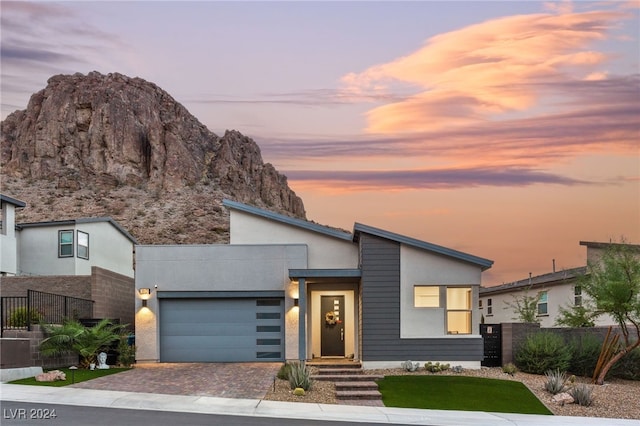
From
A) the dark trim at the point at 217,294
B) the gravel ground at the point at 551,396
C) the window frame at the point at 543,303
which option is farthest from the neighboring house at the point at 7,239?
the window frame at the point at 543,303

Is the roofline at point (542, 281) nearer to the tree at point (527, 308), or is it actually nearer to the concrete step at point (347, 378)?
the tree at point (527, 308)

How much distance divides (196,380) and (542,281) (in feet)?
65.7

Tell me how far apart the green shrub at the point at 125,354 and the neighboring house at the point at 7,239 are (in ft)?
31.8

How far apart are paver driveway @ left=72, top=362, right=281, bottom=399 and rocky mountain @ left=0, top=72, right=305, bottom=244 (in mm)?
46690

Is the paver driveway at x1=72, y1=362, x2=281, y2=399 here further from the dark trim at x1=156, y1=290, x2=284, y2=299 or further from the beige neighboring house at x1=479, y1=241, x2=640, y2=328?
the beige neighboring house at x1=479, y1=241, x2=640, y2=328

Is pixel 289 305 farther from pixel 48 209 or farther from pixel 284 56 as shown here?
pixel 48 209

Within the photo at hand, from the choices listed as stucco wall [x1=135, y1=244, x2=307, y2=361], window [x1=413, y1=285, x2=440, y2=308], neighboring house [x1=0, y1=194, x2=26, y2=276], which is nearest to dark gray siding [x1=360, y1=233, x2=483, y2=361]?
→ window [x1=413, y1=285, x2=440, y2=308]

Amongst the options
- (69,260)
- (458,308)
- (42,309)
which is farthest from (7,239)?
(458,308)

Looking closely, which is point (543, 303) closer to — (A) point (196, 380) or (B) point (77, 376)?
(A) point (196, 380)

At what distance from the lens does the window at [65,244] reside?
1227 inches

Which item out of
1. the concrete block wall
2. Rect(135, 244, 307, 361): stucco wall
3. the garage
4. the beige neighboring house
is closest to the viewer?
Rect(135, 244, 307, 361): stucco wall

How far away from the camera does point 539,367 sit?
21.6 m

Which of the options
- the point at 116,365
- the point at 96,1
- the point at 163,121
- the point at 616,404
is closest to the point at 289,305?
the point at 116,365

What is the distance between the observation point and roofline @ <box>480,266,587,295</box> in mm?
30531
